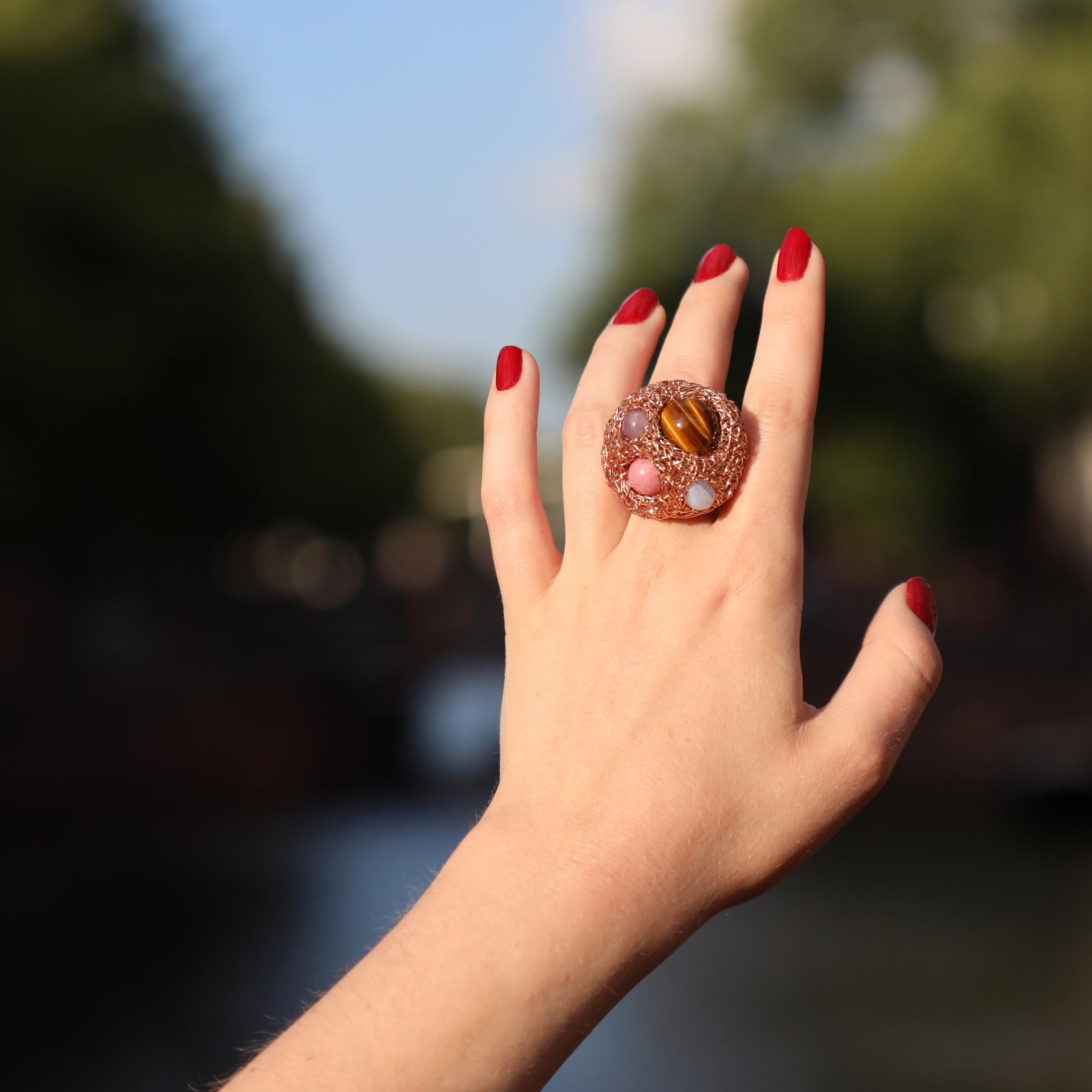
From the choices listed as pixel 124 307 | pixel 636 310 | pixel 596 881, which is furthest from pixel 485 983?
pixel 124 307

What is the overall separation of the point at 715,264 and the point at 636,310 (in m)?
0.16

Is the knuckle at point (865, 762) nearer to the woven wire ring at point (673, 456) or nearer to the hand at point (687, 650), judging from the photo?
the hand at point (687, 650)

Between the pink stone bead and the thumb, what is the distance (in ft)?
1.20

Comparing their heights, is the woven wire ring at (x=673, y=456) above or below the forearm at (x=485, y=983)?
above

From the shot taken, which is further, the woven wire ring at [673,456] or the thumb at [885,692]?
the woven wire ring at [673,456]

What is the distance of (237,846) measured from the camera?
1808cm

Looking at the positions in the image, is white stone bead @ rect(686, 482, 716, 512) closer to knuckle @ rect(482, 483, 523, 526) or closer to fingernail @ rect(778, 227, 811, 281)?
knuckle @ rect(482, 483, 523, 526)

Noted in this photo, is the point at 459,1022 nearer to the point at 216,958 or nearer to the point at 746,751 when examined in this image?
the point at 746,751

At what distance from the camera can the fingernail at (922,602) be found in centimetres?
179

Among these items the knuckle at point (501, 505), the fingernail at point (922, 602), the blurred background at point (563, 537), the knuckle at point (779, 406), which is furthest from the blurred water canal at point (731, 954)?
the knuckle at point (779, 406)

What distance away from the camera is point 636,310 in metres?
1.99

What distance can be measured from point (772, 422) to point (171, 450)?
17698 millimetres

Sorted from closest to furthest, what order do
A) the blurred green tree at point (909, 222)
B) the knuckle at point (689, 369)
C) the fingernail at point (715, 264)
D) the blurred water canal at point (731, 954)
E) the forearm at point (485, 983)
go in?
1. the forearm at point (485, 983)
2. the knuckle at point (689, 369)
3. the fingernail at point (715, 264)
4. the blurred water canal at point (731, 954)
5. the blurred green tree at point (909, 222)

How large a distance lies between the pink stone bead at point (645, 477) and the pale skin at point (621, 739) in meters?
0.07
